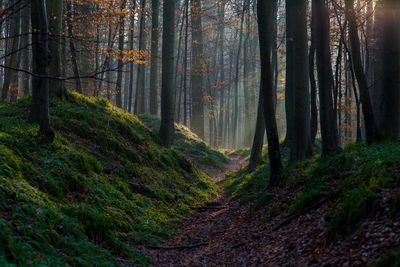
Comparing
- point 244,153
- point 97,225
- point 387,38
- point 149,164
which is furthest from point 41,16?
point 244,153

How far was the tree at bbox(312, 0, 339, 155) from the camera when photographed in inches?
411

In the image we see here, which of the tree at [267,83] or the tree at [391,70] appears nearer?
the tree at [391,70]

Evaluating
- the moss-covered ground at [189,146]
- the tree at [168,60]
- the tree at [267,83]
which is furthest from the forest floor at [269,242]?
the moss-covered ground at [189,146]

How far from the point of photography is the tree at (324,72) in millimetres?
10430

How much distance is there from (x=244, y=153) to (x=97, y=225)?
81.8ft

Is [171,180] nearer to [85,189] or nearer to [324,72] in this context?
[85,189]

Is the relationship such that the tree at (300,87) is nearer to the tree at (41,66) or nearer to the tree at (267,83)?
the tree at (267,83)

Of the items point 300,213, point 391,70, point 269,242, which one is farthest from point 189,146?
point 269,242

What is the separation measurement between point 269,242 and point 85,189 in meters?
3.88

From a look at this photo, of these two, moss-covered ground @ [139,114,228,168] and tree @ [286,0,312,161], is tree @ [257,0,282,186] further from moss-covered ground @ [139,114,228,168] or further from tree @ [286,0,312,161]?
moss-covered ground @ [139,114,228,168]

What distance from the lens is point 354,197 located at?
563 cm

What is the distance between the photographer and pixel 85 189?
8.00 m

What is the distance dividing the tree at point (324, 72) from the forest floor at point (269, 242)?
7.56 feet

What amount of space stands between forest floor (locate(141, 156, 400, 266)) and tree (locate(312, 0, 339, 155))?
231 centimetres
